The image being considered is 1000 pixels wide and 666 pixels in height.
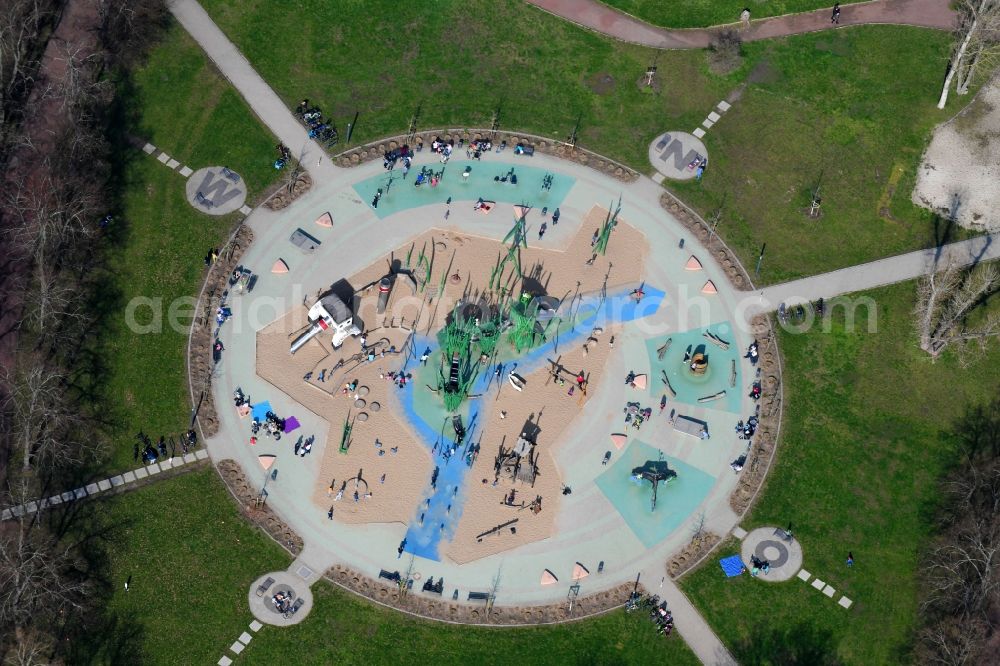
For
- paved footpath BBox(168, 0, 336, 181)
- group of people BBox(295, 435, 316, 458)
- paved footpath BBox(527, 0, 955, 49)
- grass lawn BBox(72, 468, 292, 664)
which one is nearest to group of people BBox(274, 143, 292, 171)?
paved footpath BBox(168, 0, 336, 181)

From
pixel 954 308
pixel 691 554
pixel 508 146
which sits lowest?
pixel 691 554

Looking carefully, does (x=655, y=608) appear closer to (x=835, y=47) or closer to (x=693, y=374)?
(x=693, y=374)

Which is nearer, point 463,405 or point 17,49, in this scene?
point 463,405

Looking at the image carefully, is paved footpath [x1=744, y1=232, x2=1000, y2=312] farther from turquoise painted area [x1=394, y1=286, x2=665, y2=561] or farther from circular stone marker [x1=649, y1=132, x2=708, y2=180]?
circular stone marker [x1=649, y1=132, x2=708, y2=180]

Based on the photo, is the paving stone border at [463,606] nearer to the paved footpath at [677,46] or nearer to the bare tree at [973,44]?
the paved footpath at [677,46]

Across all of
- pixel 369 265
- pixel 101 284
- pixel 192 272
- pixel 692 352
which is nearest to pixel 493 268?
pixel 369 265

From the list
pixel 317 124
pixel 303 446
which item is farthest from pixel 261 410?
pixel 317 124
